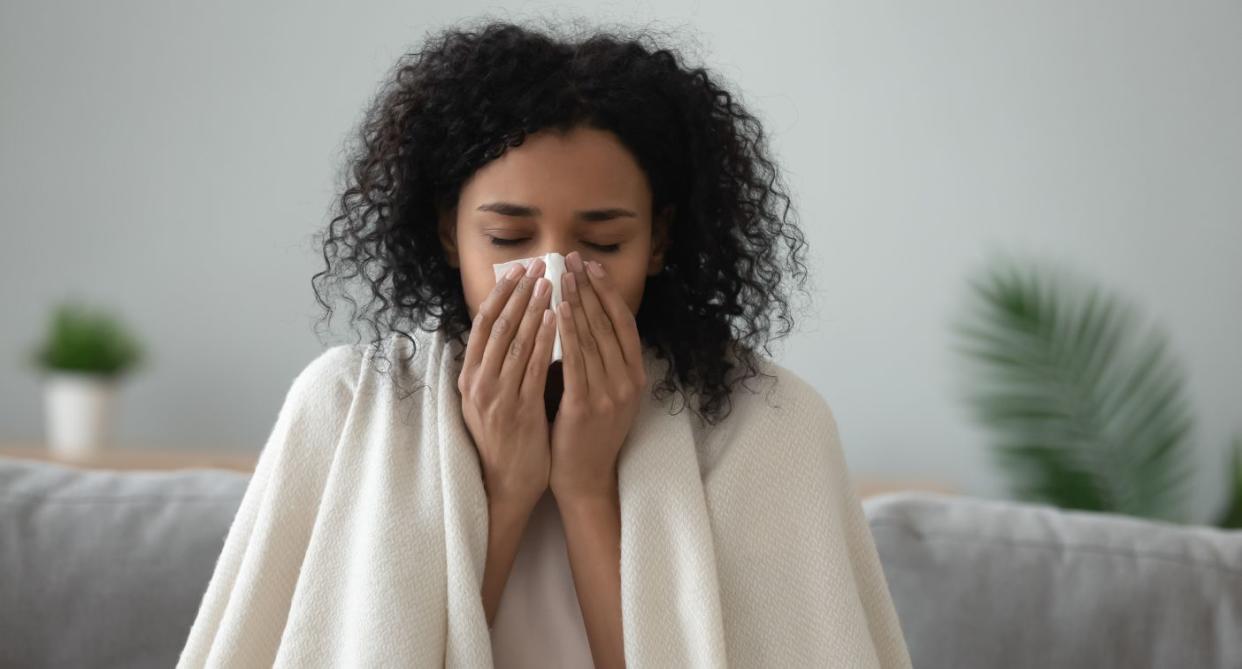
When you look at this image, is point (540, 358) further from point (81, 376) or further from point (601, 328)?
point (81, 376)

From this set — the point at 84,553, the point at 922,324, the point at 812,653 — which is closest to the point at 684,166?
the point at 812,653

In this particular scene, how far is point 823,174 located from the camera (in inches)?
120

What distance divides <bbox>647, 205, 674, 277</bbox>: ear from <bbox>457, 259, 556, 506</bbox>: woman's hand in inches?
6.5

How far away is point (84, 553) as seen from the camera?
171 centimetres

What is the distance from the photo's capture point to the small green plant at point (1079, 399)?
295cm

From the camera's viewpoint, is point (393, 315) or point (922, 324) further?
point (922, 324)

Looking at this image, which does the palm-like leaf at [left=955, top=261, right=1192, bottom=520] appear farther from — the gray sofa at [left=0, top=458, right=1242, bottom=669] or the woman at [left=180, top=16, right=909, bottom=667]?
the woman at [left=180, top=16, right=909, bottom=667]

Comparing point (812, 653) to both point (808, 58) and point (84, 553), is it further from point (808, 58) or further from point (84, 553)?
point (808, 58)

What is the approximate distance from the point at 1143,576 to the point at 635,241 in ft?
2.74

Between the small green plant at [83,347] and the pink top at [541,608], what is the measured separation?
1962 millimetres

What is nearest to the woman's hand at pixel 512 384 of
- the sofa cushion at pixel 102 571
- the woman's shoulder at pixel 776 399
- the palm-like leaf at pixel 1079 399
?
the woman's shoulder at pixel 776 399

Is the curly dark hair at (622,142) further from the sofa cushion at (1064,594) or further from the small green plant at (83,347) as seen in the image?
the small green plant at (83,347)

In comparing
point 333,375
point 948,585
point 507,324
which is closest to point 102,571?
point 333,375

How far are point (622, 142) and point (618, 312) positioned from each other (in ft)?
0.52
